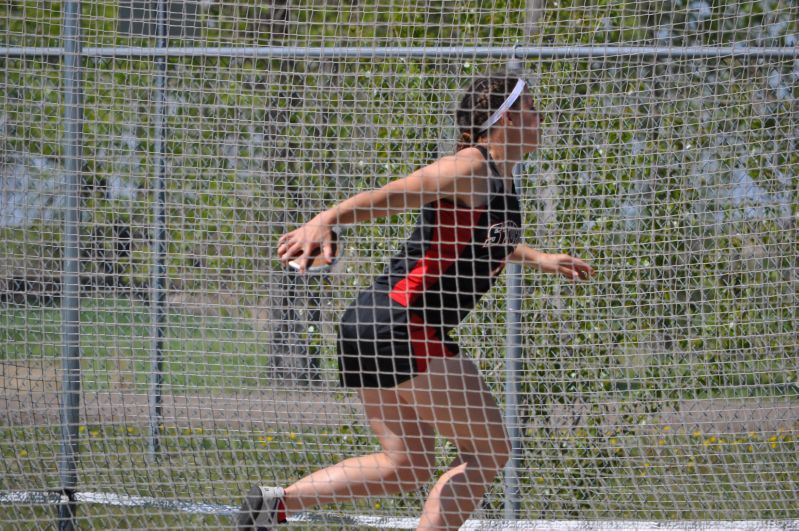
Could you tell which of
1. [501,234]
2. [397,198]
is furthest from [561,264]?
[397,198]

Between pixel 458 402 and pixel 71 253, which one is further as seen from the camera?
pixel 71 253

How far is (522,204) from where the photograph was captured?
392 cm

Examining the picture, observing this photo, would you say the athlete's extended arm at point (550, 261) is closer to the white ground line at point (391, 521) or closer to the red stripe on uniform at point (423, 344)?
the red stripe on uniform at point (423, 344)

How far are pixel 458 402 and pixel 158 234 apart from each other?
63.3 inches

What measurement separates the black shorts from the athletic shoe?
487 mm

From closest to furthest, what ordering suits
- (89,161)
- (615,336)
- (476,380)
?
(476,380), (615,336), (89,161)

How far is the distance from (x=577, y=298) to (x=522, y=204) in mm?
441

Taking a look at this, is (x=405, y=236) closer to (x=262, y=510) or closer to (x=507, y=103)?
(x=507, y=103)

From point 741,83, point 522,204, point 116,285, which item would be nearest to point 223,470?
point 116,285

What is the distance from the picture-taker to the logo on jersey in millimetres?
2951

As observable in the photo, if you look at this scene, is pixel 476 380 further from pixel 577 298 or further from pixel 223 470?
pixel 223 470

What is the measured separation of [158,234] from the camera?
153 inches

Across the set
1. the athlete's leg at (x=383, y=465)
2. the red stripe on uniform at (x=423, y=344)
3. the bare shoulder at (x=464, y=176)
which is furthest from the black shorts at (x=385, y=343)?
the bare shoulder at (x=464, y=176)

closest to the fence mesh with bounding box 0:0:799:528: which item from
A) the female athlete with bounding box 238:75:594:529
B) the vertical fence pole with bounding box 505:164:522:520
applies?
the vertical fence pole with bounding box 505:164:522:520
